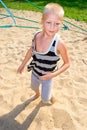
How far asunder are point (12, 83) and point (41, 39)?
3.14ft

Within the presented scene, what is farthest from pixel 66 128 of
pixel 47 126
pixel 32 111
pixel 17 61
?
pixel 17 61

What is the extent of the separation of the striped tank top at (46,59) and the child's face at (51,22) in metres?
0.14

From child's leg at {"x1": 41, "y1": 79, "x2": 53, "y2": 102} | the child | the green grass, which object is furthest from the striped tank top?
the green grass

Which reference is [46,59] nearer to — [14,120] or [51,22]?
[51,22]

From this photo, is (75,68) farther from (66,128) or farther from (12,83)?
(66,128)

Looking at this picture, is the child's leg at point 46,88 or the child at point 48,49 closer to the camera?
the child at point 48,49

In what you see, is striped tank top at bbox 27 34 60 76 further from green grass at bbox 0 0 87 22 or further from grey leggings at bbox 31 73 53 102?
green grass at bbox 0 0 87 22

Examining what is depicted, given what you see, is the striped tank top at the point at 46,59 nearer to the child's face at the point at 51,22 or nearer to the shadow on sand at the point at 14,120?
the child's face at the point at 51,22

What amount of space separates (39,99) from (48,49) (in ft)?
2.30

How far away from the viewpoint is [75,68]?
358 cm

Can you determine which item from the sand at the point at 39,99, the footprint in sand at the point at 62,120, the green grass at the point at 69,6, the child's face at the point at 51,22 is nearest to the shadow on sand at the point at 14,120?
the sand at the point at 39,99

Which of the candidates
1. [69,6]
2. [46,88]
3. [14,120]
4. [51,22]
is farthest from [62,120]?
Answer: [69,6]

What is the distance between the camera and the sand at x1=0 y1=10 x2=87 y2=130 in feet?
8.04

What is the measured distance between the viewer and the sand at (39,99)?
2449 mm
